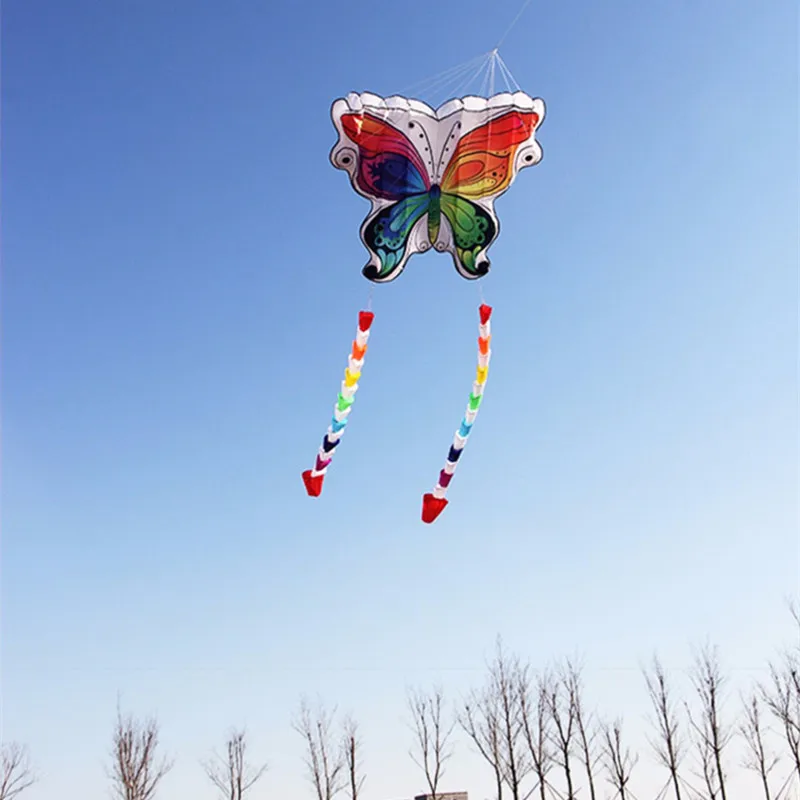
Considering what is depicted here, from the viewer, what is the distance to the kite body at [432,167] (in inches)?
449

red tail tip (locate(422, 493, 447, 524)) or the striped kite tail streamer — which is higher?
the striped kite tail streamer

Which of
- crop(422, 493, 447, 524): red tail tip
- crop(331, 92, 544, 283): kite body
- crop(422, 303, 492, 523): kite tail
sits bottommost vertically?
crop(422, 493, 447, 524): red tail tip

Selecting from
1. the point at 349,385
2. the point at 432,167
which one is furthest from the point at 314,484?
the point at 432,167

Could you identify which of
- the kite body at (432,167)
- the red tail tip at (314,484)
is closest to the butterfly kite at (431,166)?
the kite body at (432,167)

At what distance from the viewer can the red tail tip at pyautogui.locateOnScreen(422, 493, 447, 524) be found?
1108cm

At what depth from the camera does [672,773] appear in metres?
26.6

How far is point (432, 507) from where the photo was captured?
11094mm

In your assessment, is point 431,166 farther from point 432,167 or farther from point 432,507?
point 432,507

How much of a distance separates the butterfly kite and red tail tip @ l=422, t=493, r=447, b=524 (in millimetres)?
20

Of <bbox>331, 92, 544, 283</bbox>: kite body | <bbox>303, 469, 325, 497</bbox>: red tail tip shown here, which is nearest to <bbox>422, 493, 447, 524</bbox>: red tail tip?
<bbox>303, 469, 325, 497</bbox>: red tail tip

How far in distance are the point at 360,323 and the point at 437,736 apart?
2176cm

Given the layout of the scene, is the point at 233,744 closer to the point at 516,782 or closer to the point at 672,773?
the point at 516,782

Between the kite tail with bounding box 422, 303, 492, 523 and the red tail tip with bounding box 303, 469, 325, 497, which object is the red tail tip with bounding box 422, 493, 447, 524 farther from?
the red tail tip with bounding box 303, 469, 325, 497

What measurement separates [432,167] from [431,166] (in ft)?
0.06
